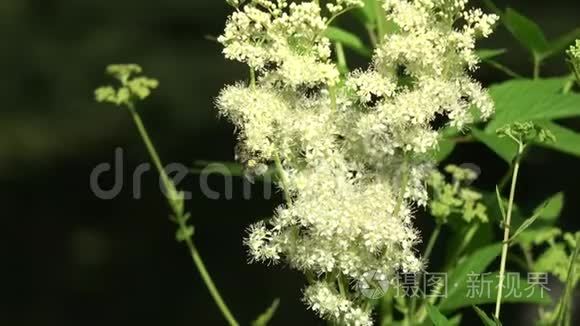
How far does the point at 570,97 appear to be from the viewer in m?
1.01

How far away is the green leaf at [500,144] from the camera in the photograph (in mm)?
1017

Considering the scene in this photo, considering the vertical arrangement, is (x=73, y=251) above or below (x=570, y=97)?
below

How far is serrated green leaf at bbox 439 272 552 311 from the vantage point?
94 centimetres

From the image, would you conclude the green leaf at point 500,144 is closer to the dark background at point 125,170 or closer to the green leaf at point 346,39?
the green leaf at point 346,39

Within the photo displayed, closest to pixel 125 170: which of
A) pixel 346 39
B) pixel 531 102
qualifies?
pixel 346 39

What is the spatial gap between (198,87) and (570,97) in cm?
239

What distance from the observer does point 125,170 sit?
314 cm

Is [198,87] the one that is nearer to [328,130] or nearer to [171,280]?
[171,280]

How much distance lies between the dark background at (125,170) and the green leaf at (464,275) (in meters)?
1.51

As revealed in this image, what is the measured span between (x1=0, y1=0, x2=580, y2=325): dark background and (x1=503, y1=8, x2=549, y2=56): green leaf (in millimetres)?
1372

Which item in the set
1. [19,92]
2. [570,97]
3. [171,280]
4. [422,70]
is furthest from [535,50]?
[19,92]

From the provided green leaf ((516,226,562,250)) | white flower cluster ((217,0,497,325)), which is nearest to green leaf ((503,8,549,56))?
green leaf ((516,226,562,250))

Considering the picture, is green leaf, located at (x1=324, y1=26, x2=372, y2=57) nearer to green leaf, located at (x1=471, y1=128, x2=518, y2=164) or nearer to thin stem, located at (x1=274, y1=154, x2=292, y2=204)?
green leaf, located at (x1=471, y1=128, x2=518, y2=164)

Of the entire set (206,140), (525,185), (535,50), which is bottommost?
(525,185)
